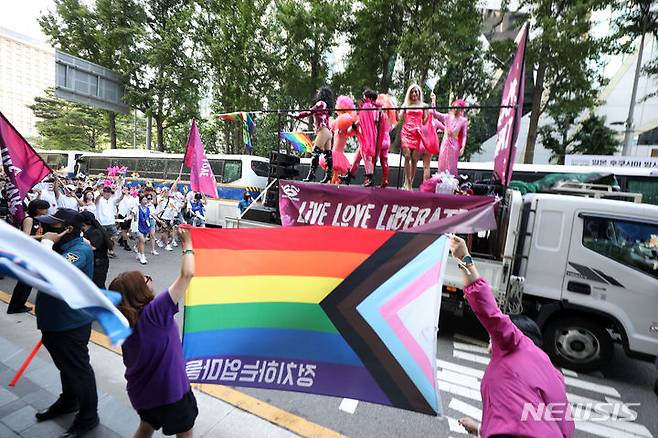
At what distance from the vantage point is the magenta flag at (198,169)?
8.57 meters

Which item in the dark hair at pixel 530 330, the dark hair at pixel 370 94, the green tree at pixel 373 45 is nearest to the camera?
the dark hair at pixel 530 330

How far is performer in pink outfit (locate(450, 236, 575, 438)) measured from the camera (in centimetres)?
156

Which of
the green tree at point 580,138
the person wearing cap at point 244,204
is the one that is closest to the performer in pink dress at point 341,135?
the person wearing cap at point 244,204

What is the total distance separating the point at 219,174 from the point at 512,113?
1256 centimetres

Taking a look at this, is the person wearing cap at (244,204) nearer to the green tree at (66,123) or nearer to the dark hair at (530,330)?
the dark hair at (530,330)

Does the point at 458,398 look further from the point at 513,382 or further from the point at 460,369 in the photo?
the point at 513,382

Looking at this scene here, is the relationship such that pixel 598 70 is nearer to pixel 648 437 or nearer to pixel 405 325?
pixel 648 437

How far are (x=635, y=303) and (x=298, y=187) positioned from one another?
4239 millimetres

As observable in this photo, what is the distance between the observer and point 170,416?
2148 millimetres

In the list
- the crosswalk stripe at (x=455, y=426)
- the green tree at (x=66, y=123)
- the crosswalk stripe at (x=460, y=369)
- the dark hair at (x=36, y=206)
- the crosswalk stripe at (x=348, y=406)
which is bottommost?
the crosswalk stripe at (x=348, y=406)

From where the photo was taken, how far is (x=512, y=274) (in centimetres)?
480

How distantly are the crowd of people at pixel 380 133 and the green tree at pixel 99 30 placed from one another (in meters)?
18.6

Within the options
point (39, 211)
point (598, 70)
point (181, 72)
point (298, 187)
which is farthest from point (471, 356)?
point (181, 72)

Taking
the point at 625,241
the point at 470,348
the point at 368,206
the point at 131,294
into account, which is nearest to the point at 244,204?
the point at 368,206
